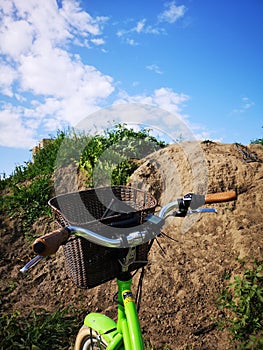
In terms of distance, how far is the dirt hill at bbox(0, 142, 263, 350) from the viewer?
348 cm

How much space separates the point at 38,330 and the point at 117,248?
82.9 inches

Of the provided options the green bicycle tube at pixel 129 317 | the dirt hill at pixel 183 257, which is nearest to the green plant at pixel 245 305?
the dirt hill at pixel 183 257

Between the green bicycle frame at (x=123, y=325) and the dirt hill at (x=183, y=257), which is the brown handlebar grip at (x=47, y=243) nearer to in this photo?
the green bicycle frame at (x=123, y=325)

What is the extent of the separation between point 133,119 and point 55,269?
10.0 feet

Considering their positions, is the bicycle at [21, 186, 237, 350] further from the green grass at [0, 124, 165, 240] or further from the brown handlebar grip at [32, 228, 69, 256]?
the green grass at [0, 124, 165, 240]

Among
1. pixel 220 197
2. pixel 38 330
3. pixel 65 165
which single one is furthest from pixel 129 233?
pixel 65 165

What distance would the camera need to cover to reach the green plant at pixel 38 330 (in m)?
3.29

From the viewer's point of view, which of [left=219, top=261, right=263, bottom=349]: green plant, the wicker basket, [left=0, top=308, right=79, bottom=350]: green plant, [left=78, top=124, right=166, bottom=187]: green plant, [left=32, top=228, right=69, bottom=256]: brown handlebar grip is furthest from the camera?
[left=78, top=124, right=166, bottom=187]: green plant

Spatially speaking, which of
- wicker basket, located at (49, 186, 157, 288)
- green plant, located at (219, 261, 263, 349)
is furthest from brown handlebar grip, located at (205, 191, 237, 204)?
green plant, located at (219, 261, 263, 349)

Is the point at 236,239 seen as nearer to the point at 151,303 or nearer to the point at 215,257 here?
the point at 215,257

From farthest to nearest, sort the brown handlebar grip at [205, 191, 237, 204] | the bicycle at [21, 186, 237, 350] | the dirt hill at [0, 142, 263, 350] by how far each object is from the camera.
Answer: the dirt hill at [0, 142, 263, 350]
the brown handlebar grip at [205, 191, 237, 204]
the bicycle at [21, 186, 237, 350]

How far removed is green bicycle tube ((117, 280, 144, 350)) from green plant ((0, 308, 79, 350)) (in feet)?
5.14

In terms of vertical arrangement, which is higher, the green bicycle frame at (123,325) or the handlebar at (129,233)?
the handlebar at (129,233)

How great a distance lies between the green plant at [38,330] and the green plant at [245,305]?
A: 1.61 m
